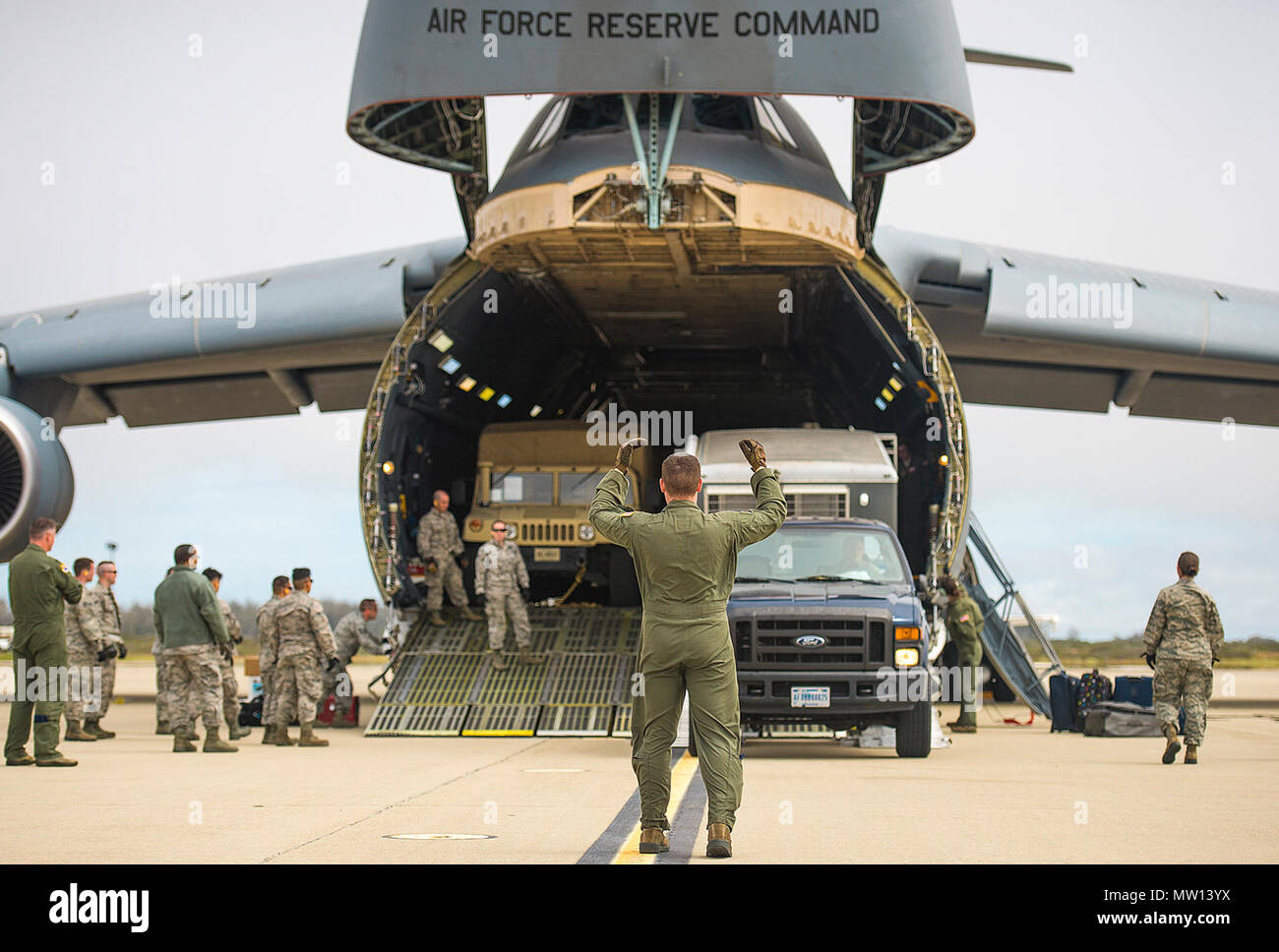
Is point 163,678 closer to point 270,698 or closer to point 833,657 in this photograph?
point 270,698

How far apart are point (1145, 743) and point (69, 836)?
10.5m

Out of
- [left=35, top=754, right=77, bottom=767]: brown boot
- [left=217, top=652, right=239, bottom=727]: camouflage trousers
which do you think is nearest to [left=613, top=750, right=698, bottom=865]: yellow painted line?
[left=35, top=754, right=77, bottom=767]: brown boot

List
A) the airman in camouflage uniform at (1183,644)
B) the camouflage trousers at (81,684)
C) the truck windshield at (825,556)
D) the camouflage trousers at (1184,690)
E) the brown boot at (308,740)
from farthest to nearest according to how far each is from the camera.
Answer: the camouflage trousers at (81,684), the brown boot at (308,740), the truck windshield at (825,556), the airman in camouflage uniform at (1183,644), the camouflage trousers at (1184,690)

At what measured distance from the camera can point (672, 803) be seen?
27.2 ft

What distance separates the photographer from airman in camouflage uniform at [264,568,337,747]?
13.5 m

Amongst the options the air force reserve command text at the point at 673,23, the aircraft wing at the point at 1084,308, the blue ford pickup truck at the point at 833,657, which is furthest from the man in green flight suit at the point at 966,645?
the air force reserve command text at the point at 673,23

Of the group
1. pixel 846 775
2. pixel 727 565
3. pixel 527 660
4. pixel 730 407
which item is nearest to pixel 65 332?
pixel 527 660

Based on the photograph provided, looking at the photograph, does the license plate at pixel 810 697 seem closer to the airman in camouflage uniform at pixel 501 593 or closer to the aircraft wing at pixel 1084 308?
the airman in camouflage uniform at pixel 501 593

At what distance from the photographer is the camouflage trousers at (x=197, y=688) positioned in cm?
1255

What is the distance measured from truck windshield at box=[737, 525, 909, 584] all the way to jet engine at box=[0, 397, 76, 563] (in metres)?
7.58

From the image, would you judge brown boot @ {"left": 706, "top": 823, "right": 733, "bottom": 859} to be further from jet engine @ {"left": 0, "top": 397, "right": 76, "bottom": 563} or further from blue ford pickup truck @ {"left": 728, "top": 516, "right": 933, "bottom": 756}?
jet engine @ {"left": 0, "top": 397, "right": 76, "bottom": 563}

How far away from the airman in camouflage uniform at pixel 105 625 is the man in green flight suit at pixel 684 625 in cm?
898

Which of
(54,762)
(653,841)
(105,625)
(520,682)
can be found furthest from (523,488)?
(653,841)
